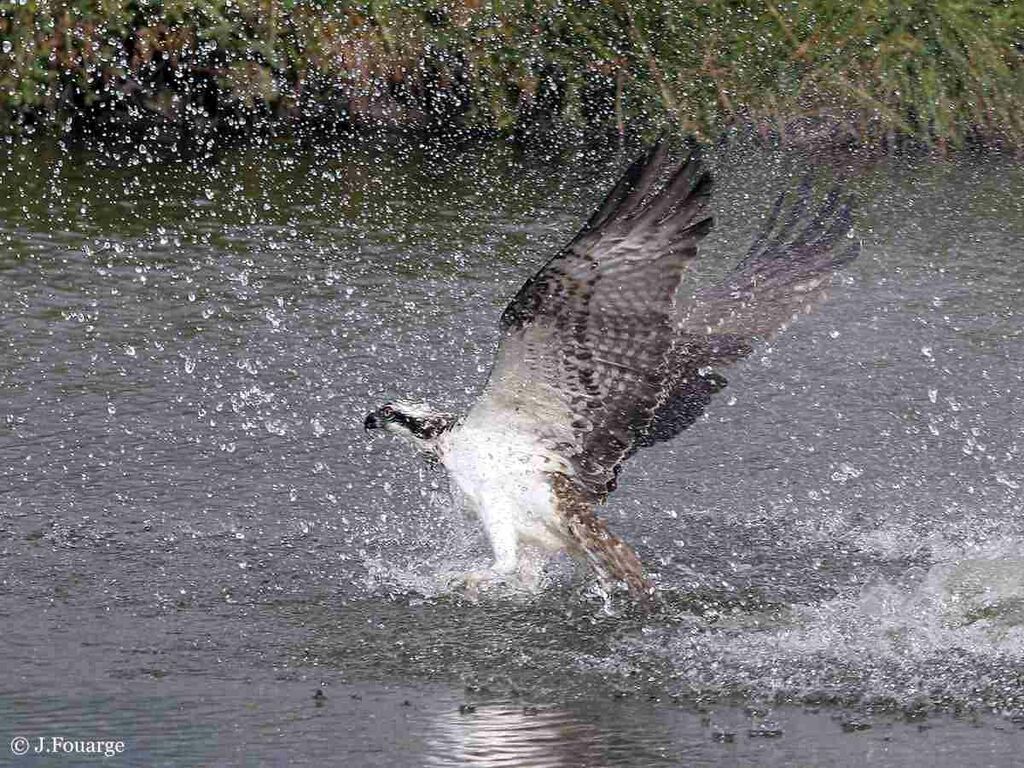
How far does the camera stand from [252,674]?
4.93m

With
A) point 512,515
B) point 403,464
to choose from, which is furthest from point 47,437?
point 512,515

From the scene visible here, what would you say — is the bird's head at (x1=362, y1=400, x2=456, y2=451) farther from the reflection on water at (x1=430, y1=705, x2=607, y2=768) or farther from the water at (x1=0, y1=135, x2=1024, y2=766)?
the reflection on water at (x1=430, y1=705, x2=607, y2=768)

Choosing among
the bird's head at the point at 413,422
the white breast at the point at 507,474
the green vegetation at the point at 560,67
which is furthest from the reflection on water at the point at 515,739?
the green vegetation at the point at 560,67

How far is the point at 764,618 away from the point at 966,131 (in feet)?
22.9

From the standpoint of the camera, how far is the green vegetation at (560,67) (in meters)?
11.1

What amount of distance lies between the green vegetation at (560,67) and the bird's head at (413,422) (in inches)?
211

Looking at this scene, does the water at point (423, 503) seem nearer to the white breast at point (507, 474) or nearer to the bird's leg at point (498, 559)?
the bird's leg at point (498, 559)

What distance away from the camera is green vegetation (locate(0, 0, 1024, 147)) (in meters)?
11.1

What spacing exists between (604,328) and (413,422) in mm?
835

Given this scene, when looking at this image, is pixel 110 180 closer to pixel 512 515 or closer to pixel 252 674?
pixel 512 515

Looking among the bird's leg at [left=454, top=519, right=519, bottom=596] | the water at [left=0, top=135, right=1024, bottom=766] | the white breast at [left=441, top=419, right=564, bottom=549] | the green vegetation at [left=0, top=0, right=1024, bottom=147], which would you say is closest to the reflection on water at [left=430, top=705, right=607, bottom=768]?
the water at [left=0, top=135, right=1024, bottom=766]

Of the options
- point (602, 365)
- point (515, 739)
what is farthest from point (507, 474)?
point (515, 739)

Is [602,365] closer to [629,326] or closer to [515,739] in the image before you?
[629,326]

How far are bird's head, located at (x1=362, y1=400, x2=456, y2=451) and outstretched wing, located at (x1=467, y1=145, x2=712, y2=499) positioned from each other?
0.55 ft
